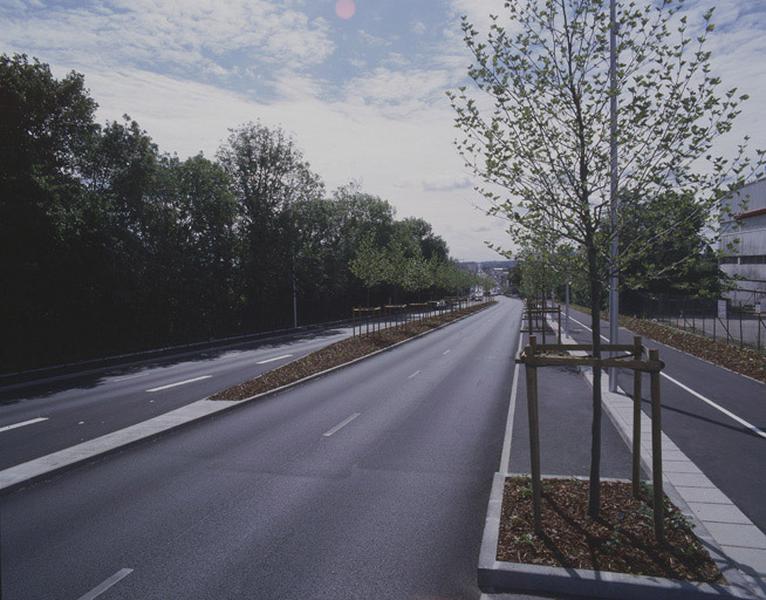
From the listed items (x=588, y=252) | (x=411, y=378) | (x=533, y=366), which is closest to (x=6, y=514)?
(x=533, y=366)

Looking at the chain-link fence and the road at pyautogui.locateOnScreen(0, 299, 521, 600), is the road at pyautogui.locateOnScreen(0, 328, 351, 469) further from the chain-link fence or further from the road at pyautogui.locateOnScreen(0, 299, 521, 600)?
the chain-link fence

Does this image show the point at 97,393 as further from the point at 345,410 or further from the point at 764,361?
the point at 764,361

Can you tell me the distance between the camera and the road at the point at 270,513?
5.22 meters

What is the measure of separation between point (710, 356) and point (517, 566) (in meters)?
20.6

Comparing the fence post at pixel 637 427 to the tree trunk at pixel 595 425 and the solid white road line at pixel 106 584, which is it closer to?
the tree trunk at pixel 595 425

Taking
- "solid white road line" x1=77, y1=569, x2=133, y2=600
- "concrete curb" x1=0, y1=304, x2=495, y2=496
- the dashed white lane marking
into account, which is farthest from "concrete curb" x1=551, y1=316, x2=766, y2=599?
the dashed white lane marking

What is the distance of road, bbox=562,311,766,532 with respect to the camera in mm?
7461

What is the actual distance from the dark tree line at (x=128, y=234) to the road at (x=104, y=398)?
354 cm

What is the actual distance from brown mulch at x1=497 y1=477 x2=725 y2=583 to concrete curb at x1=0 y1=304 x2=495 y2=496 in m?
7.31

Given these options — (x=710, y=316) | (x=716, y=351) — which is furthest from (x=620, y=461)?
(x=710, y=316)

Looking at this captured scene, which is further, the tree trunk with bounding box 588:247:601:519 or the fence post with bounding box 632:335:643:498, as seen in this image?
the fence post with bounding box 632:335:643:498

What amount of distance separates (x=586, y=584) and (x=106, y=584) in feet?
15.7

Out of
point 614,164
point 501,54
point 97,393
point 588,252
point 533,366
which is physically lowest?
point 97,393

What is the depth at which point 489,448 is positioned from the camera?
972 centimetres
